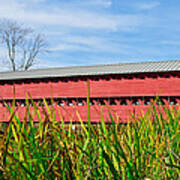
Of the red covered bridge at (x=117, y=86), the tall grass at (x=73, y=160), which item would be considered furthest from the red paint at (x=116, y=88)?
the tall grass at (x=73, y=160)

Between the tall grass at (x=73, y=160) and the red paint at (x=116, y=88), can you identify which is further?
the red paint at (x=116, y=88)

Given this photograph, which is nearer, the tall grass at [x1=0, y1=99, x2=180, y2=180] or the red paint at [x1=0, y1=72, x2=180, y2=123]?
the tall grass at [x1=0, y1=99, x2=180, y2=180]

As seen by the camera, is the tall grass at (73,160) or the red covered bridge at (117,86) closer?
the tall grass at (73,160)

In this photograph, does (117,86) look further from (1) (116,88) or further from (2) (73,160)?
(2) (73,160)

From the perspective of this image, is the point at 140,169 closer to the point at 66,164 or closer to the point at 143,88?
the point at 66,164

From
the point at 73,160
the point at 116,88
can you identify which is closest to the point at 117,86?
the point at 116,88

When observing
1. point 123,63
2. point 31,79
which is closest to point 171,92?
point 123,63

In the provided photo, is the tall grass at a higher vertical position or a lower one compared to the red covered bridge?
higher

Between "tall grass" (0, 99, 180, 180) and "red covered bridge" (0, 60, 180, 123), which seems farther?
"red covered bridge" (0, 60, 180, 123)

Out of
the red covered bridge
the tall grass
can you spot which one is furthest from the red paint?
the tall grass

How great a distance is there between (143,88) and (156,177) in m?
10.5

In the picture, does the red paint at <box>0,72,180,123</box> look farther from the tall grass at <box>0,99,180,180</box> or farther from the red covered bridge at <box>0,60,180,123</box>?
the tall grass at <box>0,99,180,180</box>

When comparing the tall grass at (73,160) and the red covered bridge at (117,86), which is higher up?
the tall grass at (73,160)

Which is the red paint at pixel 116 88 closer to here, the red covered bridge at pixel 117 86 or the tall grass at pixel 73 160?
the red covered bridge at pixel 117 86
